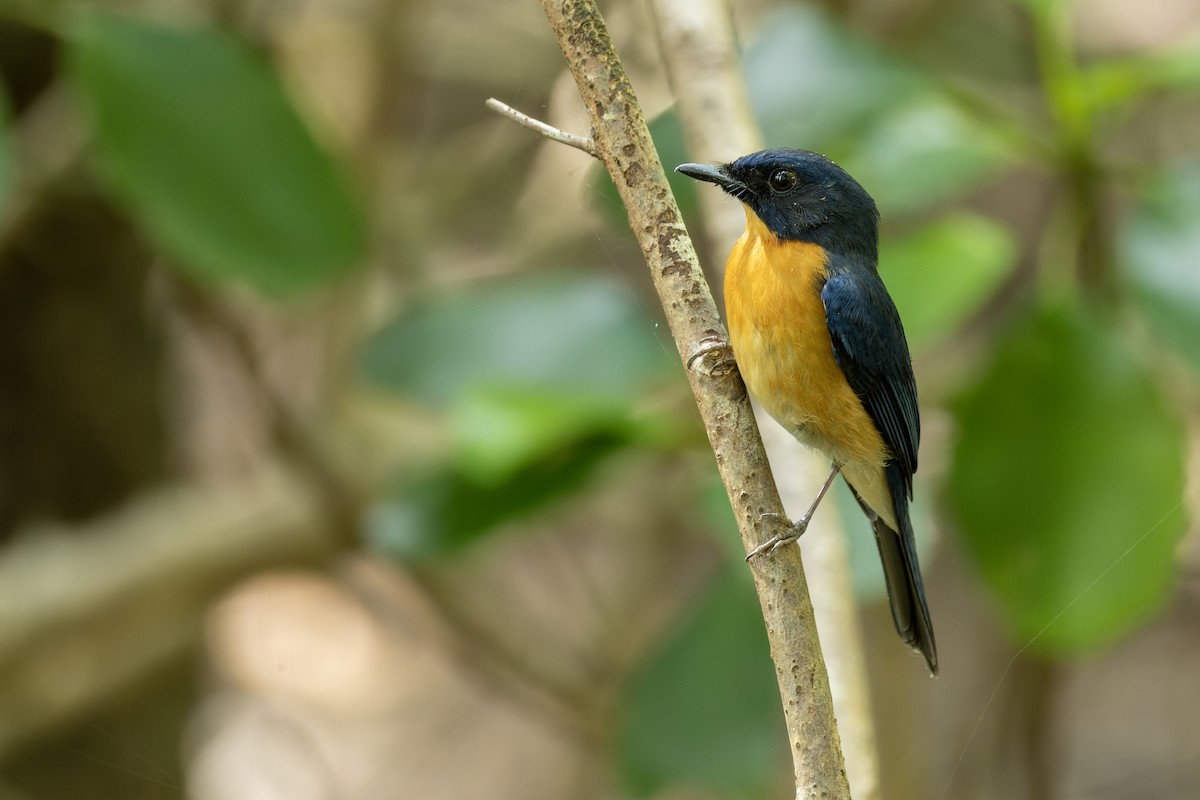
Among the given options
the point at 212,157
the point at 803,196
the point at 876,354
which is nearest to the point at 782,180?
the point at 803,196

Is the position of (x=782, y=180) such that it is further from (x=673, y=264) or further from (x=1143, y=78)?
(x=1143, y=78)

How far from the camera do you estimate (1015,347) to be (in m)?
2.47

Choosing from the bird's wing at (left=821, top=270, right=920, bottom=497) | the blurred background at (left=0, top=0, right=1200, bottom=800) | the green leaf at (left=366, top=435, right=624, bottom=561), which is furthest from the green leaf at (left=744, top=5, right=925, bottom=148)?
the green leaf at (left=366, top=435, right=624, bottom=561)

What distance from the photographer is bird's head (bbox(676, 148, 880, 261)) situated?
1.89 m

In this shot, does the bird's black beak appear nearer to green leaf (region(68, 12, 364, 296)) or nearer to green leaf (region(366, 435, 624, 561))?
green leaf (region(366, 435, 624, 561))

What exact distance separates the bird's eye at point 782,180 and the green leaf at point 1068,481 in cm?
76

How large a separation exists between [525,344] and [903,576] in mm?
1027

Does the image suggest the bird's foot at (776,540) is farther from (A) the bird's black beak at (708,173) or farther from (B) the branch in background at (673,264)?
(A) the bird's black beak at (708,173)

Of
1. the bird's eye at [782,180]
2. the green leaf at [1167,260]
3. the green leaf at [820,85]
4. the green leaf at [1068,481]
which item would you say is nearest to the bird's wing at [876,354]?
the bird's eye at [782,180]

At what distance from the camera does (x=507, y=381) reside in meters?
2.61

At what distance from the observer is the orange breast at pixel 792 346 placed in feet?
6.16

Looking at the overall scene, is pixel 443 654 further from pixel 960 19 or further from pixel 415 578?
pixel 960 19

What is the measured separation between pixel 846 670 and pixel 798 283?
0.56 metres

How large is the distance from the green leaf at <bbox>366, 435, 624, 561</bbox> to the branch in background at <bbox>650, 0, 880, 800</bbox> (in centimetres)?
45
